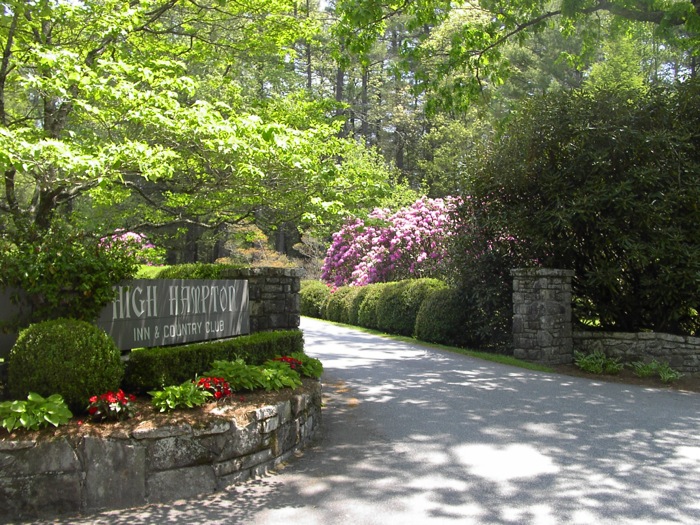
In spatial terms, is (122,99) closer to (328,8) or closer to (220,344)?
(220,344)

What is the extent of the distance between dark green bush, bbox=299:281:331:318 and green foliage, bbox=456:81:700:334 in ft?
38.2

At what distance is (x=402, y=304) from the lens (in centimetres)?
1634

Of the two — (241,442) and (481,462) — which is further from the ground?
(241,442)

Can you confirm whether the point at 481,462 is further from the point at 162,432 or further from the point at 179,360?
the point at 179,360

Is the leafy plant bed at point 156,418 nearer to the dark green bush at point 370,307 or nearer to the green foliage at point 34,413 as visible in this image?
the green foliage at point 34,413

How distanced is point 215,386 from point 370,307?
1277 cm

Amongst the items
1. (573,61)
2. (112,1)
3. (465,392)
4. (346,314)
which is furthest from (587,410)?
(346,314)

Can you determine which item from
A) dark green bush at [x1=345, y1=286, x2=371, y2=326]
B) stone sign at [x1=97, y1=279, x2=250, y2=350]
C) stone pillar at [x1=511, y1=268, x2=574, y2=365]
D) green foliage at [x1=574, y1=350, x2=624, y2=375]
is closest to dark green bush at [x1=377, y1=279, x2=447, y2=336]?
dark green bush at [x1=345, y1=286, x2=371, y2=326]

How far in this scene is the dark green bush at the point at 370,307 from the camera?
1808cm

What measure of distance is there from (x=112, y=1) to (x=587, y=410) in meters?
7.26

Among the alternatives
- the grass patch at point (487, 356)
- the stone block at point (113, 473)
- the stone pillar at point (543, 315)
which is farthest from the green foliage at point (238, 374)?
the stone pillar at point (543, 315)

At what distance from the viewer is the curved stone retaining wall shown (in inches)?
168

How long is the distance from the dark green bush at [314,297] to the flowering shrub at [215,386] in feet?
57.1

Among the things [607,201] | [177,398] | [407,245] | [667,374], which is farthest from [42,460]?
[407,245]
